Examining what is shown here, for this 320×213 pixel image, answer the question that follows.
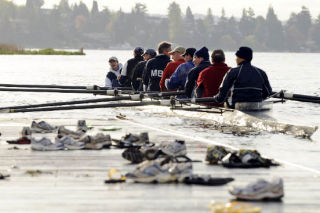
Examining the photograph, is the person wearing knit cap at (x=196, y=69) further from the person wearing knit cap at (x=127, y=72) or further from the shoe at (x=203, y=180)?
the shoe at (x=203, y=180)

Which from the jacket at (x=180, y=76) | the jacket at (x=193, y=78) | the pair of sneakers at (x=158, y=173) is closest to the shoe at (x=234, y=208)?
the pair of sneakers at (x=158, y=173)

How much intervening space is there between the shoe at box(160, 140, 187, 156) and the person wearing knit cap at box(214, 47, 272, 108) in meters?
4.49

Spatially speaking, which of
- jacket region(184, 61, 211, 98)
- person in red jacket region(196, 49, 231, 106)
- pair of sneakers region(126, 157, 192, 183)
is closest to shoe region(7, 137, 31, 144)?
pair of sneakers region(126, 157, 192, 183)

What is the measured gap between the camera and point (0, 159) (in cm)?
1037

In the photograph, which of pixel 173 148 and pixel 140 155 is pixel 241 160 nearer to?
pixel 173 148

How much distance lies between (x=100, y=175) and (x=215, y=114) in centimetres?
722

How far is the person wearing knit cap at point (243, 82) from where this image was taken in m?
14.7

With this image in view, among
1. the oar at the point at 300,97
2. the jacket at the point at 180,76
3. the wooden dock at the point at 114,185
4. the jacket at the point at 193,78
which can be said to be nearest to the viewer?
the wooden dock at the point at 114,185

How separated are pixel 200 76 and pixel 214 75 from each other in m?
0.31

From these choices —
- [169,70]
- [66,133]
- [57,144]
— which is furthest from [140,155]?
[169,70]

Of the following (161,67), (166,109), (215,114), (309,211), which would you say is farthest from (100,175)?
(161,67)

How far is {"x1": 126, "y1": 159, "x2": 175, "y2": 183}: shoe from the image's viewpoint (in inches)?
337

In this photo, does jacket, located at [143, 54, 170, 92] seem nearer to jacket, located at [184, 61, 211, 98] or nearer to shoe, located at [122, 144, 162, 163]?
jacket, located at [184, 61, 211, 98]

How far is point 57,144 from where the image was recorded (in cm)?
1139
